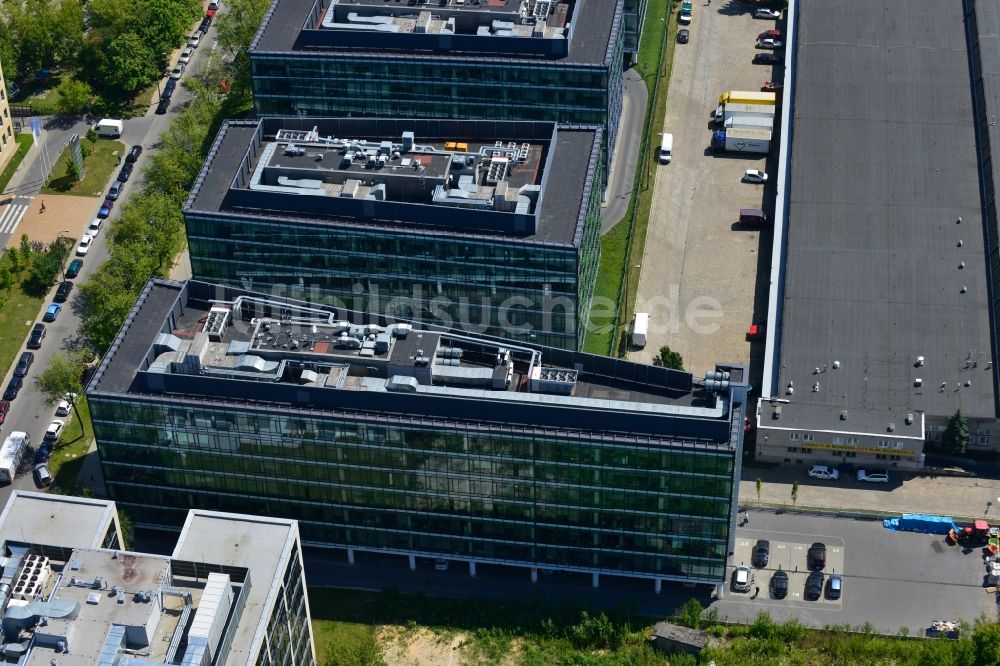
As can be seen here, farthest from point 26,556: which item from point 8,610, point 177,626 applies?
point 177,626

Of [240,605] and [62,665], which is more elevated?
[240,605]

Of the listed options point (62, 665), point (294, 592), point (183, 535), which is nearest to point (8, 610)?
point (62, 665)

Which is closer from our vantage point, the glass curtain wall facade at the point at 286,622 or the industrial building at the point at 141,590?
the industrial building at the point at 141,590

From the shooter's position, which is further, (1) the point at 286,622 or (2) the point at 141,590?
(1) the point at 286,622

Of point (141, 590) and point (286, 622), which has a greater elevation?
point (286, 622)

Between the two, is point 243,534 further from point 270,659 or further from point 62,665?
point 62,665

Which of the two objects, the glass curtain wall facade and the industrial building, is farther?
the glass curtain wall facade

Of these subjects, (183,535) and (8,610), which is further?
(183,535)

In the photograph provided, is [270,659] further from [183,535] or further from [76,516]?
[76,516]
